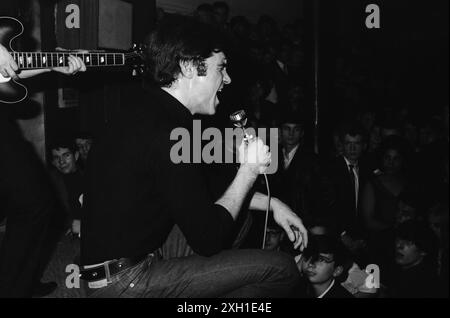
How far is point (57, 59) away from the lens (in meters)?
2.58

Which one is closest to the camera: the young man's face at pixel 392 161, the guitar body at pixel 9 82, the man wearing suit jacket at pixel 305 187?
the guitar body at pixel 9 82

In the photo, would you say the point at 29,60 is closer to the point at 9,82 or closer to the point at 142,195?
the point at 9,82

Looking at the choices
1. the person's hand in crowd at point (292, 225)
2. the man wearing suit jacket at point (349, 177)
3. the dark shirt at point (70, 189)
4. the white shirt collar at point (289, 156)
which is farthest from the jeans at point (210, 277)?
the white shirt collar at point (289, 156)

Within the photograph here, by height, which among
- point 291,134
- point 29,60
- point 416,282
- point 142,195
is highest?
point 29,60

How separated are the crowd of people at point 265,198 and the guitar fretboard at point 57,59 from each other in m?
0.67

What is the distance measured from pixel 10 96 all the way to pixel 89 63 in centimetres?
50

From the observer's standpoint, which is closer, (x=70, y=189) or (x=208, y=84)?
(x=208, y=84)

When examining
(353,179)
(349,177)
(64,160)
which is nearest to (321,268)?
(349,177)

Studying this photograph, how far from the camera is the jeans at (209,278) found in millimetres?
1312

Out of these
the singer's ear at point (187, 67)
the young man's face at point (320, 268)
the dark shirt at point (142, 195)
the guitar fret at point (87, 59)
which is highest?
the guitar fret at point (87, 59)

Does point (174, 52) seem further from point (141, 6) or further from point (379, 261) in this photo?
point (141, 6)

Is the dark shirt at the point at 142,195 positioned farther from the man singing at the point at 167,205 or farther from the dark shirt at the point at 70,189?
the dark shirt at the point at 70,189

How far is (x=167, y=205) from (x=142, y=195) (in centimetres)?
7
